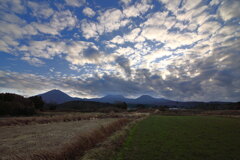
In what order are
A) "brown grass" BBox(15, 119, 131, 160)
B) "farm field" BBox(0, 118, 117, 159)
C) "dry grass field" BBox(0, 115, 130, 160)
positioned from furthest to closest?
"farm field" BBox(0, 118, 117, 159)
"dry grass field" BBox(0, 115, 130, 160)
"brown grass" BBox(15, 119, 131, 160)

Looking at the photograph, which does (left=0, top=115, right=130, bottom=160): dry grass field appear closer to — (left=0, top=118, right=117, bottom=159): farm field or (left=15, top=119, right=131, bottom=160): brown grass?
(left=0, top=118, right=117, bottom=159): farm field

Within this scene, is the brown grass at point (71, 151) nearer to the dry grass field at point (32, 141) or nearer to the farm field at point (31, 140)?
the dry grass field at point (32, 141)

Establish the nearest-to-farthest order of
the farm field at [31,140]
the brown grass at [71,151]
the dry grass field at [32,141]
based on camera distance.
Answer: the brown grass at [71,151] < the dry grass field at [32,141] < the farm field at [31,140]

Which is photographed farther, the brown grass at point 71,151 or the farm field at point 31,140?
the farm field at point 31,140

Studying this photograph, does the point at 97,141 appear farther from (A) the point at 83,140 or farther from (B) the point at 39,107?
(B) the point at 39,107

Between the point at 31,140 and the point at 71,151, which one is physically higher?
the point at 71,151

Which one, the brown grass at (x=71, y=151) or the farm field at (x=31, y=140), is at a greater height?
the brown grass at (x=71, y=151)

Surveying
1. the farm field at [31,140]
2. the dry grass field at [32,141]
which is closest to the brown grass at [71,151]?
the dry grass field at [32,141]

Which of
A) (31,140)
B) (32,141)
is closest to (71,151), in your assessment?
(32,141)

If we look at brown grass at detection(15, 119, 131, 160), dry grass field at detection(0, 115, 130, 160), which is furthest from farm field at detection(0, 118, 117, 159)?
brown grass at detection(15, 119, 131, 160)

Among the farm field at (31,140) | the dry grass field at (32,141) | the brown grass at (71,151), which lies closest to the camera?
the brown grass at (71,151)

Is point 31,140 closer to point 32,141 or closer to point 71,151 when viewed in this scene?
point 32,141

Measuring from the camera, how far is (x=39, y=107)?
88.9m

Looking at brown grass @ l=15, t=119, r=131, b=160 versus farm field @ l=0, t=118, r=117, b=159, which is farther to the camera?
farm field @ l=0, t=118, r=117, b=159
